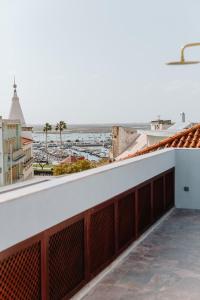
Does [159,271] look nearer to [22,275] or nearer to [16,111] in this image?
[22,275]

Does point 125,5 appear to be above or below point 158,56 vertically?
above

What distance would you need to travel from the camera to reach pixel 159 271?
6.68 m

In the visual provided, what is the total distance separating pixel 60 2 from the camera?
63.6 feet

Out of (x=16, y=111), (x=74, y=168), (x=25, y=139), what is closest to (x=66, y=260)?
(x=74, y=168)

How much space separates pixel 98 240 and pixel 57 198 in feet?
4.83

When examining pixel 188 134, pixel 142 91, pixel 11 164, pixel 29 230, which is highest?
pixel 142 91

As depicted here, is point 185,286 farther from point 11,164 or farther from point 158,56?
point 11,164

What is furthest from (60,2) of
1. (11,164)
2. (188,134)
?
(11,164)

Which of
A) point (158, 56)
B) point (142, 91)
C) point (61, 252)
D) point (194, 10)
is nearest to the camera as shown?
point (61, 252)

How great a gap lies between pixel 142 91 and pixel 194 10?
23.6m

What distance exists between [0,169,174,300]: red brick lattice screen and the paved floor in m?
0.27

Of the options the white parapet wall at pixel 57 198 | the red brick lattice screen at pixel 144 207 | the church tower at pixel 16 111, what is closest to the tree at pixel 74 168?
the red brick lattice screen at pixel 144 207

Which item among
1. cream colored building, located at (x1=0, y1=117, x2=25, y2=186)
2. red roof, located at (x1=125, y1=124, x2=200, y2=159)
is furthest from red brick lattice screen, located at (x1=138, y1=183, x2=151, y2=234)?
cream colored building, located at (x1=0, y1=117, x2=25, y2=186)

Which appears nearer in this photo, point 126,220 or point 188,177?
point 126,220
